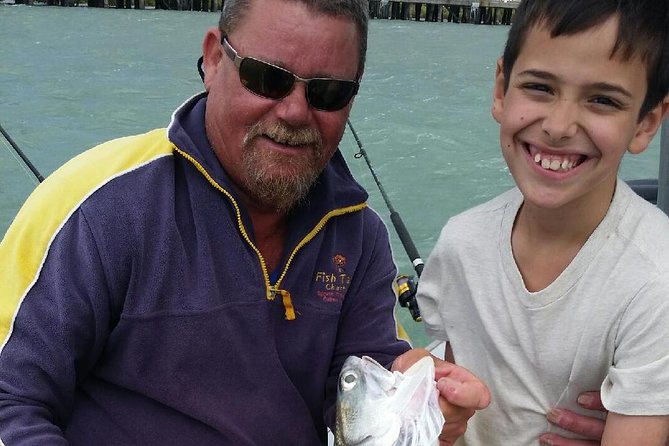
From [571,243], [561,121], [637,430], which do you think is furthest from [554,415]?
[561,121]

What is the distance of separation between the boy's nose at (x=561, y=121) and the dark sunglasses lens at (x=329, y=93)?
2.15 ft

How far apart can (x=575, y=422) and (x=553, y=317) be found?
0.30 metres

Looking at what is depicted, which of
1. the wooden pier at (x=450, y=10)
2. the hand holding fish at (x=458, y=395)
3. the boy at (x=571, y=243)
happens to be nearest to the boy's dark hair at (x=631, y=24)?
the boy at (x=571, y=243)

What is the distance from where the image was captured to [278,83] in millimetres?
2225

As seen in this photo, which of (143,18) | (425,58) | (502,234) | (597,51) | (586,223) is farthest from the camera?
(143,18)

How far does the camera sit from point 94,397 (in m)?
2.20

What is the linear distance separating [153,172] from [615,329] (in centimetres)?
133

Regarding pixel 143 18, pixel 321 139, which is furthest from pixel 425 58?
pixel 321 139

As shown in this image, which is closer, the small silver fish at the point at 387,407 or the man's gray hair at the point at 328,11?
the small silver fish at the point at 387,407

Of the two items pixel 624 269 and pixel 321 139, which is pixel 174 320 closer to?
pixel 321 139

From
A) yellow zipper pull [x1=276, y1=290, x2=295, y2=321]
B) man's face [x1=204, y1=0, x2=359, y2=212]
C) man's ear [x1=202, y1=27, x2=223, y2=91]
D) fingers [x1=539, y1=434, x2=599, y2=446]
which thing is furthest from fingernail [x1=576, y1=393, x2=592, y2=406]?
man's ear [x1=202, y1=27, x2=223, y2=91]

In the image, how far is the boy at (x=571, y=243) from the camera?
187 cm

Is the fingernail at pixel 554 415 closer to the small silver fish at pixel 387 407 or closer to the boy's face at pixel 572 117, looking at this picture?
the small silver fish at pixel 387 407

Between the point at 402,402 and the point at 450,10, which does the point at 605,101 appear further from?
the point at 450,10
